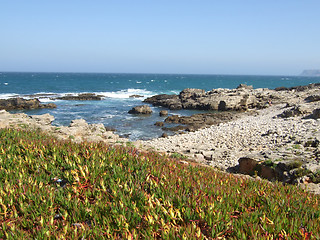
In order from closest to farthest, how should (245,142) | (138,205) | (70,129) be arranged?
(138,205) → (70,129) → (245,142)

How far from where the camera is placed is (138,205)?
397cm

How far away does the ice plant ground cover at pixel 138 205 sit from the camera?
3326mm

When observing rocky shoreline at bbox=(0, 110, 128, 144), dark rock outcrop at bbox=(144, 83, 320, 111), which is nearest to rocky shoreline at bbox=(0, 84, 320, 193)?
rocky shoreline at bbox=(0, 110, 128, 144)

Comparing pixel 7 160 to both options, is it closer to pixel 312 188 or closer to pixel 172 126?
pixel 312 188

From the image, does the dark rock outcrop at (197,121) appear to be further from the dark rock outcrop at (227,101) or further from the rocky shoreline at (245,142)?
the dark rock outcrop at (227,101)

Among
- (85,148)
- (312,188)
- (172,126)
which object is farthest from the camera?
(172,126)

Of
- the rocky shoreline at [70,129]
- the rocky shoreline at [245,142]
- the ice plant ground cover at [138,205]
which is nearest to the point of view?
the ice plant ground cover at [138,205]

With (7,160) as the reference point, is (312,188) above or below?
below

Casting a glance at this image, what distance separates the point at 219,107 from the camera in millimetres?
46500

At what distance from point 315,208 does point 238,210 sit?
127 centimetres

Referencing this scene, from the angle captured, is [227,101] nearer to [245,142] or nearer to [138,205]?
[245,142]

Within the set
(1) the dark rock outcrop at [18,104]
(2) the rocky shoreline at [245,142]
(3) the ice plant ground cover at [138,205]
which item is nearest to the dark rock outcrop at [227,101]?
(2) the rocky shoreline at [245,142]

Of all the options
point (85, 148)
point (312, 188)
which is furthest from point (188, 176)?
point (312, 188)

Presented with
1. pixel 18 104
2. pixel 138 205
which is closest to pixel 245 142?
pixel 138 205
